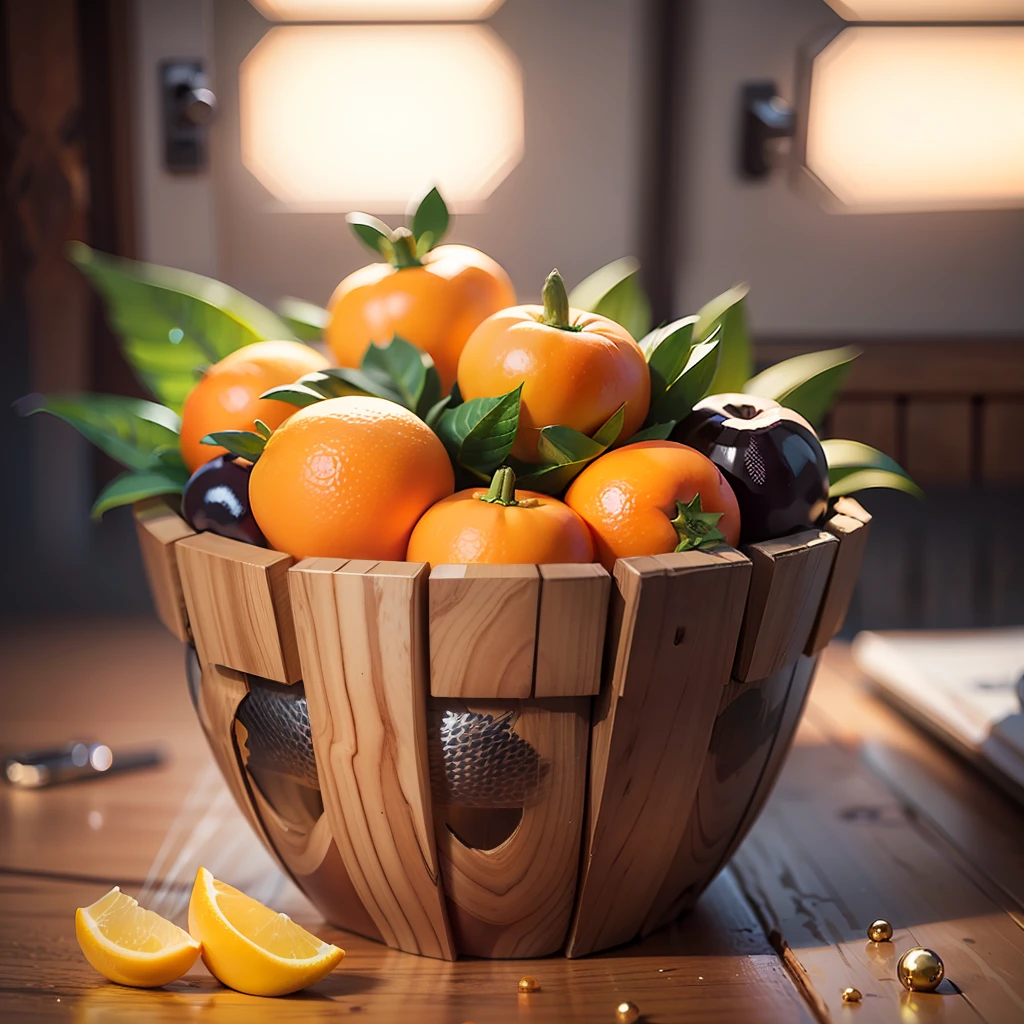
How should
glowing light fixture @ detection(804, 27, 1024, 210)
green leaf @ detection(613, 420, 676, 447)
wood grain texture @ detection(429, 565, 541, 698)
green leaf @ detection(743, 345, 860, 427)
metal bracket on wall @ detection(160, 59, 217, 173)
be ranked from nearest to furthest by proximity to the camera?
A: wood grain texture @ detection(429, 565, 541, 698) < green leaf @ detection(613, 420, 676, 447) < green leaf @ detection(743, 345, 860, 427) < metal bracket on wall @ detection(160, 59, 217, 173) < glowing light fixture @ detection(804, 27, 1024, 210)

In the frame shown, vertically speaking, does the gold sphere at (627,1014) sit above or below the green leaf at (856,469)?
below

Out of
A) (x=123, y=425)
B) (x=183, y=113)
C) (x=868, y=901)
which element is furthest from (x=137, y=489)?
(x=183, y=113)

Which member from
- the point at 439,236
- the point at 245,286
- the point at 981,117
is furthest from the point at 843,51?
the point at 439,236

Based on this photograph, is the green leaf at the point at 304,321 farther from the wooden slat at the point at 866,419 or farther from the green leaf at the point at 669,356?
the wooden slat at the point at 866,419

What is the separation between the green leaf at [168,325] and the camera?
61cm

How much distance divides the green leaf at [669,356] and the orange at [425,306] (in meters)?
0.09

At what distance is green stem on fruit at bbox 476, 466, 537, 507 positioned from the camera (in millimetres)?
436

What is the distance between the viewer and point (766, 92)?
1510mm

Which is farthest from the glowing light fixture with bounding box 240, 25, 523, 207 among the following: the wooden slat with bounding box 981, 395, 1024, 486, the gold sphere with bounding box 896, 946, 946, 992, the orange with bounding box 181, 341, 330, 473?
the gold sphere with bounding box 896, 946, 946, 992

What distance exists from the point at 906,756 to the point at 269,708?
1.44ft

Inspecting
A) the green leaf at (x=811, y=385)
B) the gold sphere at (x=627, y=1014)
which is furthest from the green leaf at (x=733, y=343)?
the gold sphere at (x=627, y=1014)

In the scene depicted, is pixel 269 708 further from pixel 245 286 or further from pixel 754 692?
pixel 245 286

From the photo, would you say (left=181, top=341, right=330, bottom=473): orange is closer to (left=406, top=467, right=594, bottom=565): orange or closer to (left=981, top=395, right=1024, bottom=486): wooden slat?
(left=406, top=467, right=594, bottom=565): orange

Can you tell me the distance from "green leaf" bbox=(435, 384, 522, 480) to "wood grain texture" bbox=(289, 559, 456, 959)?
0.09 meters
